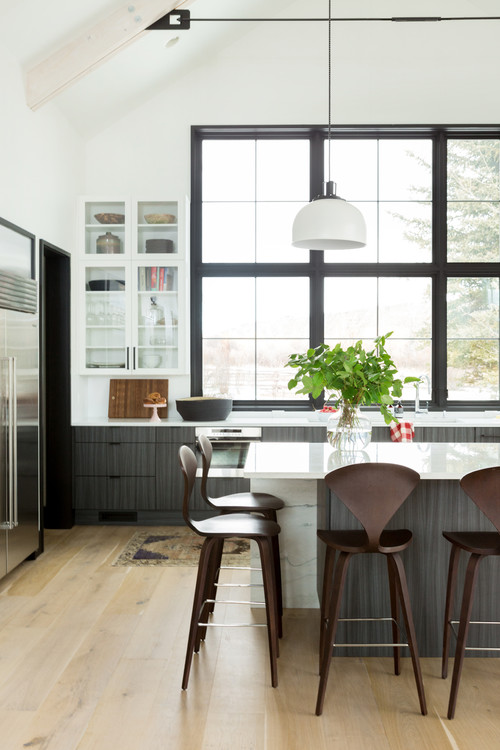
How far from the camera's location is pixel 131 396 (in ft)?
19.0

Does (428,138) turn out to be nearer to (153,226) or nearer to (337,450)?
(153,226)

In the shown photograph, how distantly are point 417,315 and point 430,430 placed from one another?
46.8 inches

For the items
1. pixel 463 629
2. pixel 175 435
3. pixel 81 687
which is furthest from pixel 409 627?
pixel 175 435

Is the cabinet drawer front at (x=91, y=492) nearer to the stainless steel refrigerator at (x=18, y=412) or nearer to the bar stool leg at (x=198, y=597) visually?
the stainless steel refrigerator at (x=18, y=412)

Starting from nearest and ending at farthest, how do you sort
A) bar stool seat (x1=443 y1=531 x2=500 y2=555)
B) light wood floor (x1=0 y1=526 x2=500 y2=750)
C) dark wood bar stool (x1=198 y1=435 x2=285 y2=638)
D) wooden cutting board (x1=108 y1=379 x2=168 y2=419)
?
light wood floor (x1=0 y1=526 x2=500 y2=750) → bar stool seat (x1=443 y1=531 x2=500 y2=555) → dark wood bar stool (x1=198 y1=435 x2=285 y2=638) → wooden cutting board (x1=108 y1=379 x2=168 y2=419)

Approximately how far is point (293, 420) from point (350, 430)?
2.14 m

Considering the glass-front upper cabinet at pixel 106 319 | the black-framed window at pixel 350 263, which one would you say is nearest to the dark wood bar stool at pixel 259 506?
the glass-front upper cabinet at pixel 106 319

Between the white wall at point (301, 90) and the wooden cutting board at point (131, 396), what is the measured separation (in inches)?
5.2

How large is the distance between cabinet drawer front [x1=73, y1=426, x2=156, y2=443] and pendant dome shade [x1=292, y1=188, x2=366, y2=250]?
237 cm

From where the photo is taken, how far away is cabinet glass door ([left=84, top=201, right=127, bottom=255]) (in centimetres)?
557

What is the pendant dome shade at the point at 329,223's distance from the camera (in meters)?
3.40

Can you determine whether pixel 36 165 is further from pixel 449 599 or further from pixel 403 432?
pixel 449 599

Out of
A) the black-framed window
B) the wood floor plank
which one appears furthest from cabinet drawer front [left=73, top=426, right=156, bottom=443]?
the wood floor plank

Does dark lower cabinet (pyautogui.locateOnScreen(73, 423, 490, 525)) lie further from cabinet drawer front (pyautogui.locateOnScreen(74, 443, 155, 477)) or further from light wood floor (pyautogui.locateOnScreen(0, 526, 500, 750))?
light wood floor (pyautogui.locateOnScreen(0, 526, 500, 750))
